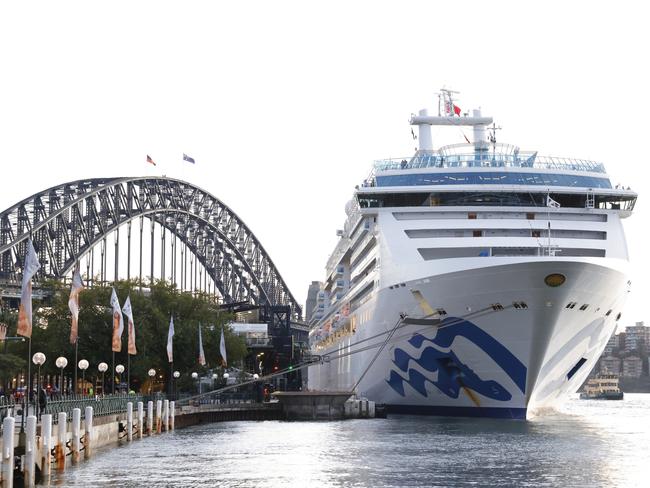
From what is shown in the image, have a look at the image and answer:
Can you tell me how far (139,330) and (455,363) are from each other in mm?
31033

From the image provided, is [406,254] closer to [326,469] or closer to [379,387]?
[379,387]

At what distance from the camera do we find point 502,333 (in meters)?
54.3

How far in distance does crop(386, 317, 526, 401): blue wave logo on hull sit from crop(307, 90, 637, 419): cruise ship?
0.20 ft

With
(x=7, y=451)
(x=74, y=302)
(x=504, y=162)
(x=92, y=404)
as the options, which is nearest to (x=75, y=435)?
(x=74, y=302)

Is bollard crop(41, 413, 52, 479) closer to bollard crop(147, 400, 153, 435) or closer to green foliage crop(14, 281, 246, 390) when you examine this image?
bollard crop(147, 400, 153, 435)

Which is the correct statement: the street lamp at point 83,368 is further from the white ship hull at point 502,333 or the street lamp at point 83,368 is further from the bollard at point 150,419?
the white ship hull at point 502,333

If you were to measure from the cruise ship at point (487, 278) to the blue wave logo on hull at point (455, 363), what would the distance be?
0.06 metres

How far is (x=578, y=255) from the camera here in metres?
58.8

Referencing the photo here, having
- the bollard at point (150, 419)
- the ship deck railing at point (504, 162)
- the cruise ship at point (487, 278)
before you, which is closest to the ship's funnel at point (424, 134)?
the cruise ship at point (487, 278)

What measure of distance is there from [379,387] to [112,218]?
6979cm

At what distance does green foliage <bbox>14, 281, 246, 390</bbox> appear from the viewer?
80938mm

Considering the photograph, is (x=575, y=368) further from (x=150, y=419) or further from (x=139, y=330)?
(x=139, y=330)

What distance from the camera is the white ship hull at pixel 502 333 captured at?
53.1 m

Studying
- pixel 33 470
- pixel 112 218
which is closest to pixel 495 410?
pixel 33 470
